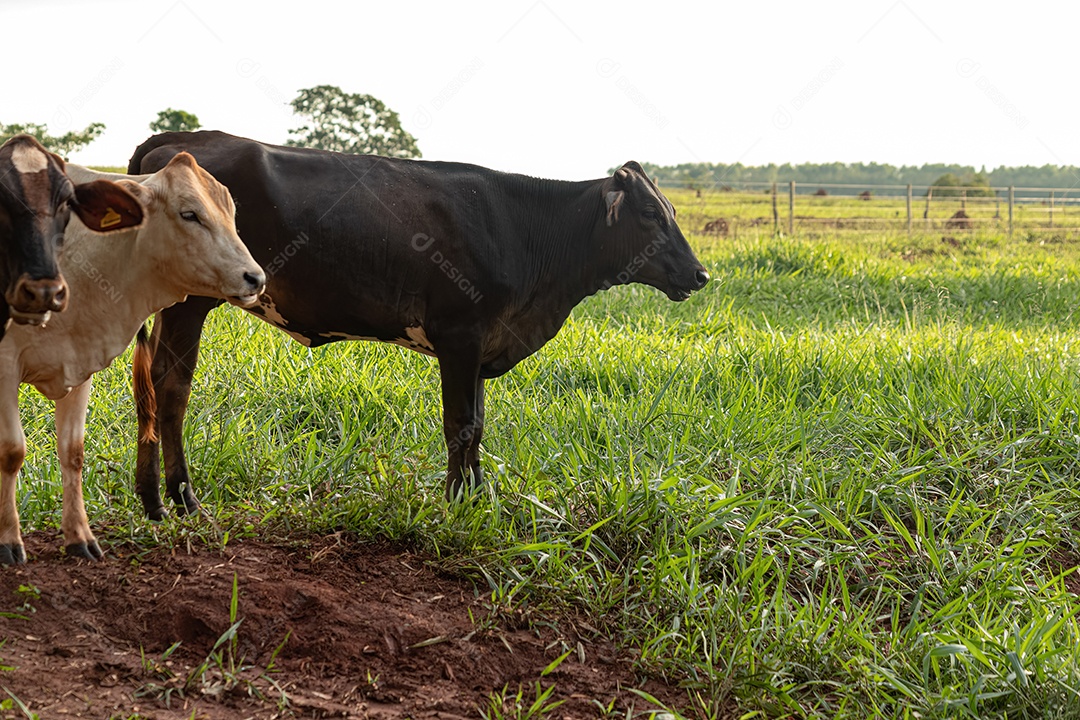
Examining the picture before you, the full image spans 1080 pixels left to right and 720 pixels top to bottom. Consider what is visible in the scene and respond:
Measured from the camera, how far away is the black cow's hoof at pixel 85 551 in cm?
366

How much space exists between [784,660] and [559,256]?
6.53 feet

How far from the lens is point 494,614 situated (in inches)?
145

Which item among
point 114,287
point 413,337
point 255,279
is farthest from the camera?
point 413,337

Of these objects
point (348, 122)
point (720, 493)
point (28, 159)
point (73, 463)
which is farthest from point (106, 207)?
point (348, 122)

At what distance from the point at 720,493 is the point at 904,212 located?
93.1ft

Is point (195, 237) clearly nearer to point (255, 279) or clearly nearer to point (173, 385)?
point (255, 279)

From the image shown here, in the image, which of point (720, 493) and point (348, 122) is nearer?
point (720, 493)

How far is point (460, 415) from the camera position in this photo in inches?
166

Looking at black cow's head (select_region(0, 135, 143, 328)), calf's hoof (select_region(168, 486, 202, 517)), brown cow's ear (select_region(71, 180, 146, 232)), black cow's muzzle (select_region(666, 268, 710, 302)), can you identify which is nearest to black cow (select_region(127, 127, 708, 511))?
calf's hoof (select_region(168, 486, 202, 517))

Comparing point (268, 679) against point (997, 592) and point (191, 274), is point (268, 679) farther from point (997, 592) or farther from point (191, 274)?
point (997, 592)

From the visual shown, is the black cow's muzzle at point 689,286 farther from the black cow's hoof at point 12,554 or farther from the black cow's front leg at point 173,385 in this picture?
the black cow's hoof at point 12,554

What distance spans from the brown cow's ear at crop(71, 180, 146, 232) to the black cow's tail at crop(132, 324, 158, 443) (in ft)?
2.49

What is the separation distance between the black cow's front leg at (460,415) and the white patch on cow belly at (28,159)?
1.73 meters

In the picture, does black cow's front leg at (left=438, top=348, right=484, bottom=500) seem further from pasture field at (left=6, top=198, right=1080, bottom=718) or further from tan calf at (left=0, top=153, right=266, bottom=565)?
tan calf at (left=0, top=153, right=266, bottom=565)
